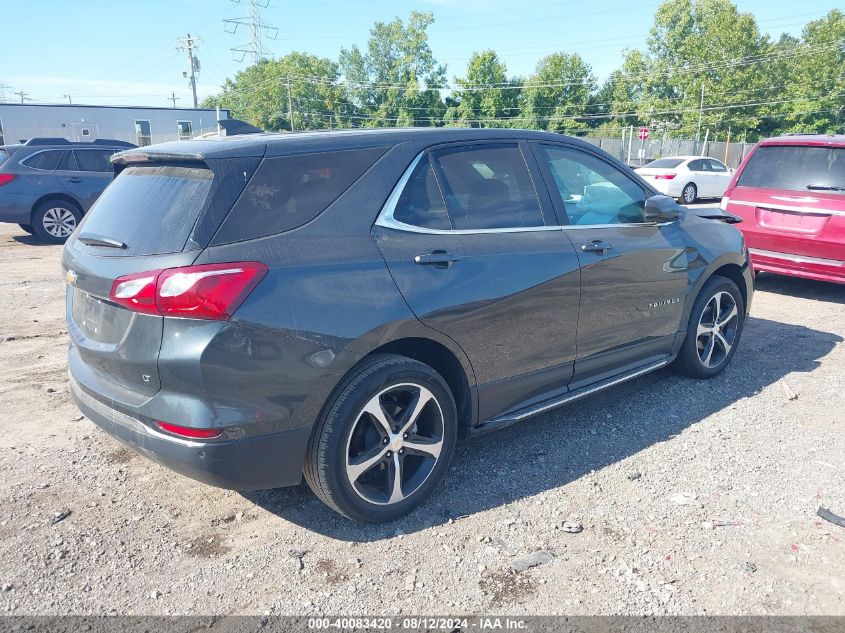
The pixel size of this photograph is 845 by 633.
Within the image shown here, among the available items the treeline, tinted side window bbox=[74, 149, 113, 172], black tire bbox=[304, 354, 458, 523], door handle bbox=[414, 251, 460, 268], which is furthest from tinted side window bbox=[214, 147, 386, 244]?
the treeline

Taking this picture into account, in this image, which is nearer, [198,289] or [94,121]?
[198,289]

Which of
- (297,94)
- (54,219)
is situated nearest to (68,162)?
(54,219)

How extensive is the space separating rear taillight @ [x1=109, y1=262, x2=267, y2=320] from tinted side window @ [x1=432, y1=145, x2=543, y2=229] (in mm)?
1207

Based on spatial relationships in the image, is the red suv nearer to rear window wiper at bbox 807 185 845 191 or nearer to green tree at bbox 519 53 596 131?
rear window wiper at bbox 807 185 845 191

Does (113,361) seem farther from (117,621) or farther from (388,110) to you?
(388,110)

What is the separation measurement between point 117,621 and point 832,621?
2.77 meters

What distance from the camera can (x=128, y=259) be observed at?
2.83 m

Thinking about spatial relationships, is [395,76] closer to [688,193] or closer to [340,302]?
[688,193]

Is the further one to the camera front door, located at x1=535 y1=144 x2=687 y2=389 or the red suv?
the red suv

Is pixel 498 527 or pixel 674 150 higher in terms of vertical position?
pixel 674 150

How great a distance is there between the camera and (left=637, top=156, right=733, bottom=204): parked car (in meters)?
21.1

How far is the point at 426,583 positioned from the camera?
2.80m

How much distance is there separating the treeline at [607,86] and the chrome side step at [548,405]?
6313 cm

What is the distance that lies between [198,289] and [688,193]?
21585 millimetres
